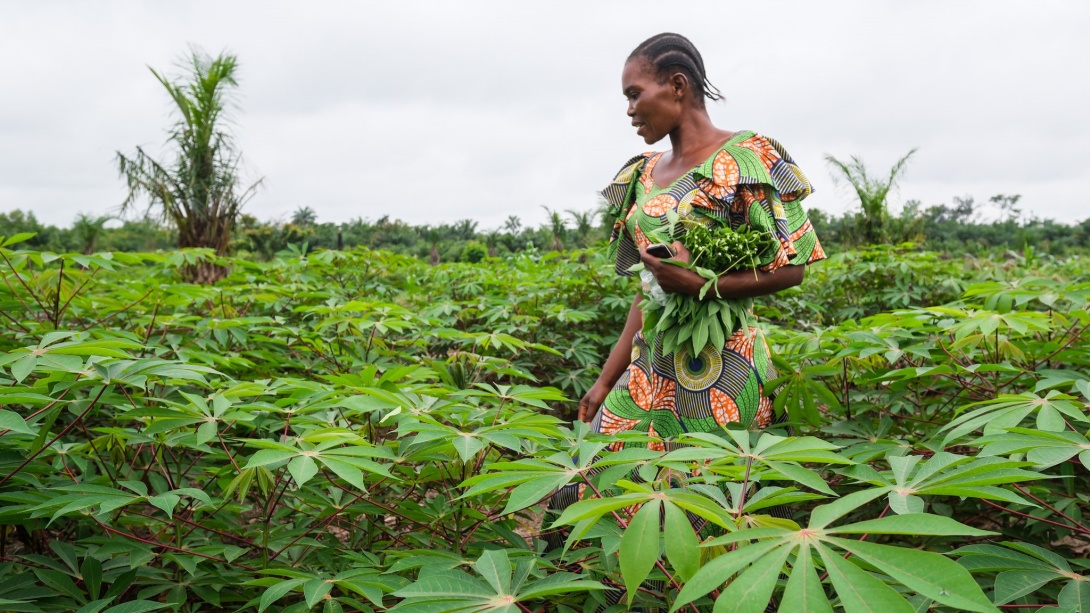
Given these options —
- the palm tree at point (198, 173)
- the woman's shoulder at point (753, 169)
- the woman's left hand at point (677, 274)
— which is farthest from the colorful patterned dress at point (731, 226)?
the palm tree at point (198, 173)

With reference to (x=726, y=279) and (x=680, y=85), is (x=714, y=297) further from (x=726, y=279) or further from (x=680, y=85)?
(x=680, y=85)

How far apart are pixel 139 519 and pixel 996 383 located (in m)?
1.97

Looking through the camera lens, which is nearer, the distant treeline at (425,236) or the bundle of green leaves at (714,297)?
the bundle of green leaves at (714,297)

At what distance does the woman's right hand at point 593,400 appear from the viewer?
1948 millimetres

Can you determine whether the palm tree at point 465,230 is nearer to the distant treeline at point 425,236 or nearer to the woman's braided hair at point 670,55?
the distant treeline at point 425,236

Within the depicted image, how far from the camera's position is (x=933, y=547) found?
134cm

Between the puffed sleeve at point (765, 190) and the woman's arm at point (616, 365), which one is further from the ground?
the puffed sleeve at point (765, 190)

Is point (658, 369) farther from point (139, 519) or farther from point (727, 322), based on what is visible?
point (139, 519)

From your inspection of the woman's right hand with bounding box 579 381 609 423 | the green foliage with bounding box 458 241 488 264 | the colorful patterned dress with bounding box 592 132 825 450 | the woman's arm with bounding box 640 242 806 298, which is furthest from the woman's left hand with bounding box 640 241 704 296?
the green foliage with bounding box 458 241 488 264

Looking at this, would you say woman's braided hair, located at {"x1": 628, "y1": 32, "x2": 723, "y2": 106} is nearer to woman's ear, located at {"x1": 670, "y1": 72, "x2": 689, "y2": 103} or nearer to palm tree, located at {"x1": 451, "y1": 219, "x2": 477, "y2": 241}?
woman's ear, located at {"x1": 670, "y1": 72, "x2": 689, "y2": 103}

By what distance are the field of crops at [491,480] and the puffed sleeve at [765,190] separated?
288 millimetres

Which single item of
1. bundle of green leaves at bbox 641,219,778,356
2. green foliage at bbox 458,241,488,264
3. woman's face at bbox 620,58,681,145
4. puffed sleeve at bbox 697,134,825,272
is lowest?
bundle of green leaves at bbox 641,219,778,356

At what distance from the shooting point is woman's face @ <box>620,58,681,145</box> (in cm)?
164

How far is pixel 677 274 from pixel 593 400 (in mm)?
585
